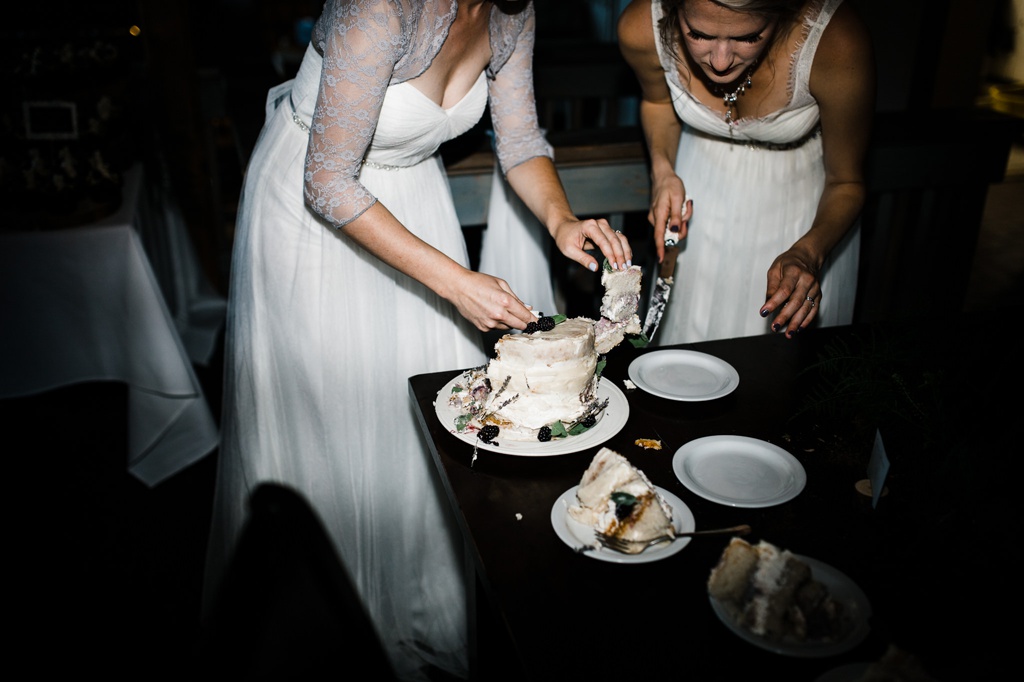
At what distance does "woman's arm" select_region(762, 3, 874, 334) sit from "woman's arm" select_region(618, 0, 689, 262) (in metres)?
0.36

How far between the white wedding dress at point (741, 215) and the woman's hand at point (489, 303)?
1.03 metres

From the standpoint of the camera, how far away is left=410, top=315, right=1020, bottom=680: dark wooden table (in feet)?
3.58

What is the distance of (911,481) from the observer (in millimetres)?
1392

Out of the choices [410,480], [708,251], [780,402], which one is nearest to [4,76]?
[410,480]

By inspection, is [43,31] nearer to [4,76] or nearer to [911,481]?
[4,76]

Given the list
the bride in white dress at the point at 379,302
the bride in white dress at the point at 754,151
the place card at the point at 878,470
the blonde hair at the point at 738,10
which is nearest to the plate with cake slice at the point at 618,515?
the place card at the point at 878,470

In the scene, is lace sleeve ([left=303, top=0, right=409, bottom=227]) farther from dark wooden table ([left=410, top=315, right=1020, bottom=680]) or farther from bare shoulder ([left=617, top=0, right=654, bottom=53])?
bare shoulder ([left=617, top=0, right=654, bottom=53])

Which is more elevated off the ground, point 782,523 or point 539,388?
point 539,388

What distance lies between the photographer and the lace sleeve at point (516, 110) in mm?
2132

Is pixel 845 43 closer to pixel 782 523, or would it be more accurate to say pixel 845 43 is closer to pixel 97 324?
pixel 782 523

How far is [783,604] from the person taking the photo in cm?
109

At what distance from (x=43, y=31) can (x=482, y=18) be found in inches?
237

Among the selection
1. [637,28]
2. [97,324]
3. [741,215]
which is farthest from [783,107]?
[97,324]

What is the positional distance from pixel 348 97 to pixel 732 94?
1217mm
